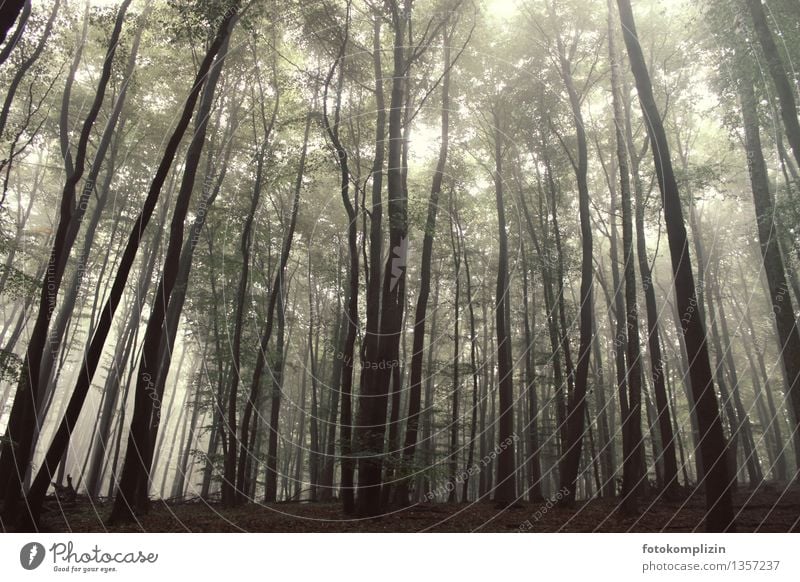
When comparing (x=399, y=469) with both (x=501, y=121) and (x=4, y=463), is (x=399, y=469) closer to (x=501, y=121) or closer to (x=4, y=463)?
(x=4, y=463)

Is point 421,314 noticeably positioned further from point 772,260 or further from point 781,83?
point 781,83

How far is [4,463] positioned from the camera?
877cm

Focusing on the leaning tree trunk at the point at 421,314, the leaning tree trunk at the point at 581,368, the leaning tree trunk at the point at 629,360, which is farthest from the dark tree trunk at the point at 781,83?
the leaning tree trunk at the point at 421,314

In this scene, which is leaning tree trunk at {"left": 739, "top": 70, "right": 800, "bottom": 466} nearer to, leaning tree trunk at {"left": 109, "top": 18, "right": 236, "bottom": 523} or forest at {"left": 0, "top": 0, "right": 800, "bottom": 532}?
forest at {"left": 0, "top": 0, "right": 800, "bottom": 532}

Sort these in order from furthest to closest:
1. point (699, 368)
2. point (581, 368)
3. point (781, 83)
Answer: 1. point (581, 368)
2. point (781, 83)
3. point (699, 368)

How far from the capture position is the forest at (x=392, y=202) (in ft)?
24.4

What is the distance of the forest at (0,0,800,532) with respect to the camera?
7.43 metres

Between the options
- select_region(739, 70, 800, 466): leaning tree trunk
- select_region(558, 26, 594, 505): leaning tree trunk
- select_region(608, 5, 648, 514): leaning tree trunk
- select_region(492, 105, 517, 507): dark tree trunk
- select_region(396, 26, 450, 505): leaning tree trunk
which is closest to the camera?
select_region(739, 70, 800, 466): leaning tree trunk

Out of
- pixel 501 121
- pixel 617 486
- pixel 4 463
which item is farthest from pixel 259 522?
pixel 617 486

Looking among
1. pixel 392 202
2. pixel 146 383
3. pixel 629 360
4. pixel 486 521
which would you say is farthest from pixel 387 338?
pixel 629 360

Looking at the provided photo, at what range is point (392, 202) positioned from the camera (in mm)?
9891

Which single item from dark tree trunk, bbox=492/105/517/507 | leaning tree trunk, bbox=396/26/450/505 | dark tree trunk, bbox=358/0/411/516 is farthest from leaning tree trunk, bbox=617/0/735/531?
dark tree trunk, bbox=492/105/517/507

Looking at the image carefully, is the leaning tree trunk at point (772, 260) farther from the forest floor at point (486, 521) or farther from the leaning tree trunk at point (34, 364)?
the leaning tree trunk at point (34, 364)

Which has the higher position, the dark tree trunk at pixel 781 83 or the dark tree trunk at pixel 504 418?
the dark tree trunk at pixel 781 83
